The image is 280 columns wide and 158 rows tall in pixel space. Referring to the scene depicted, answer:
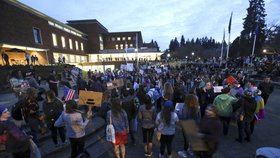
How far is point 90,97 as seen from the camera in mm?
4410

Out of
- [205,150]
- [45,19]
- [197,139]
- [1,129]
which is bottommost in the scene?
[205,150]

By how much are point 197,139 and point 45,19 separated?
117 feet

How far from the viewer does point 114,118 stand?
3549 mm

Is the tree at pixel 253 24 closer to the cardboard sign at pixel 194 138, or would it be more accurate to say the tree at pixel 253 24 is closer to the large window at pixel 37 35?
the cardboard sign at pixel 194 138

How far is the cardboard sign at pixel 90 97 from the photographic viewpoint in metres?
4.37

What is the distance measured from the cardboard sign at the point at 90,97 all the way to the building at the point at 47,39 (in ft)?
62.7

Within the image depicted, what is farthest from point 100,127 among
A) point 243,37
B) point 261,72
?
point 243,37

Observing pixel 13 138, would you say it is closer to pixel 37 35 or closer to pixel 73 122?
pixel 73 122

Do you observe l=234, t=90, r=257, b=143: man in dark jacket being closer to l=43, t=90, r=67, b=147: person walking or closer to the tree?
l=43, t=90, r=67, b=147: person walking

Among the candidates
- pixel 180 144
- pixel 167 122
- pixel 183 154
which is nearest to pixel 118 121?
pixel 167 122

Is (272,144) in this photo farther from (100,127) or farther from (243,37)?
(243,37)

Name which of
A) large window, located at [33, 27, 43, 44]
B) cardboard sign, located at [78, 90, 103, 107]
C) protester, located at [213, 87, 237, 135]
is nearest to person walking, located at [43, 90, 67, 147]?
cardboard sign, located at [78, 90, 103, 107]

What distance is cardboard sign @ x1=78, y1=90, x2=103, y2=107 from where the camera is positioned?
4.37 metres

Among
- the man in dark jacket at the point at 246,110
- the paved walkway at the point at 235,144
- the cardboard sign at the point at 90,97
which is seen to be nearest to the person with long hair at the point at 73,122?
the cardboard sign at the point at 90,97
